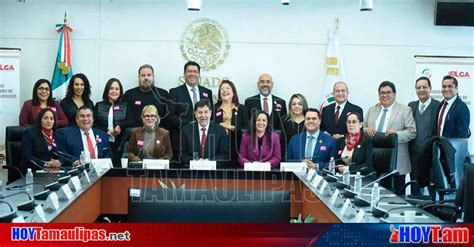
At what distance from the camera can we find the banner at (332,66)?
5297 mm

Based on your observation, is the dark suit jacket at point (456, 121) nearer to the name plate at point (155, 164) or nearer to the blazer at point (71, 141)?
the name plate at point (155, 164)

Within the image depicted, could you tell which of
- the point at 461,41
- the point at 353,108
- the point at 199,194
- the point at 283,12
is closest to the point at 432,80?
the point at 461,41

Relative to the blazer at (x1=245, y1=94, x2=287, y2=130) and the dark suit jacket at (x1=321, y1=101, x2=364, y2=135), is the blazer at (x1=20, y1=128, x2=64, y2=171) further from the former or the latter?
the dark suit jacket at (x1=321, y1=101, x2=364, y2=135)

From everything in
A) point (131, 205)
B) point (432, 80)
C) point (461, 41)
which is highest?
point (461, 41)

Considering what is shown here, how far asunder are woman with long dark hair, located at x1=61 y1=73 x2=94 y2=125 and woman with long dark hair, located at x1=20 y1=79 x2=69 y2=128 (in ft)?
0.16

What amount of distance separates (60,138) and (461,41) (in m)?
Result: 3.45

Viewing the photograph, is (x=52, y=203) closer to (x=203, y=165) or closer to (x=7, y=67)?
(x=203, y=165)

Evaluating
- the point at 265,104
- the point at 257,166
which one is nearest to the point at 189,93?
the point at 265,104

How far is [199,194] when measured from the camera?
1.65 metres

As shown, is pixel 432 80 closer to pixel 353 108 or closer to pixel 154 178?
pixel 353 108

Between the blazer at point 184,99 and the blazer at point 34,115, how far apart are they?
34.2 inches

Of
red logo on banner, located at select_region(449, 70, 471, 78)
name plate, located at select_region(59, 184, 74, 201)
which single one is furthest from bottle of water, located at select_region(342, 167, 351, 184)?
red logo on banner, located at select_region(449, 70, 471, 78)

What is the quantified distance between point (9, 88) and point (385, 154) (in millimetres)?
2811

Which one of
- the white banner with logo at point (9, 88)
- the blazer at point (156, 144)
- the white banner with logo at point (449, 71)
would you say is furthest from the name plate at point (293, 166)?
the white banner with logo at point (449, 71)
